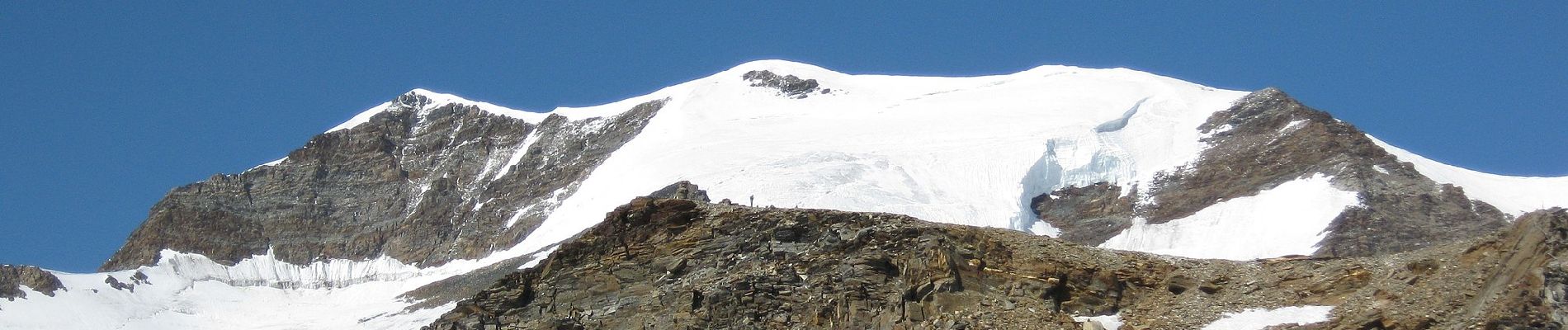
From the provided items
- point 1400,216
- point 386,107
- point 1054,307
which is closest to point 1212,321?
point 1054,307

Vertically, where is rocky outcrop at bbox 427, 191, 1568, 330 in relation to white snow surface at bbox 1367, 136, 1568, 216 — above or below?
below

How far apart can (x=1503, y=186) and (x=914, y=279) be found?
81.0 m

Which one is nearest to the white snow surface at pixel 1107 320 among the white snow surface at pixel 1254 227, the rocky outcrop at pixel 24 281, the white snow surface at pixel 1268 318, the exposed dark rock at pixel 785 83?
the white snow surface at pixel 1268 318

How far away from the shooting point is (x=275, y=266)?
157 m

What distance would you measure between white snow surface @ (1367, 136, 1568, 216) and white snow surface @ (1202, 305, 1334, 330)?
225 feet

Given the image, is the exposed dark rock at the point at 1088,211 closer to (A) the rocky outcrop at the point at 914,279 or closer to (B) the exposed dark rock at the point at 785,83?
(B) the exposed dark rock at the point at 785,83

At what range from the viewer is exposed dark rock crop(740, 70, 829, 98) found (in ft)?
557

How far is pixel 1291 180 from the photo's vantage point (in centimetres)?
12256

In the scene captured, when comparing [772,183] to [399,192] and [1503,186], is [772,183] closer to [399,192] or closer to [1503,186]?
[1503,186]

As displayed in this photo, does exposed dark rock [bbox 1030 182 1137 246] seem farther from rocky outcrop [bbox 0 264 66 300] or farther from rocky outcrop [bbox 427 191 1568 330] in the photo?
rocky outcrop [bbox 427 191 1568 330]

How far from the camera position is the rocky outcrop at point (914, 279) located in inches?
1708

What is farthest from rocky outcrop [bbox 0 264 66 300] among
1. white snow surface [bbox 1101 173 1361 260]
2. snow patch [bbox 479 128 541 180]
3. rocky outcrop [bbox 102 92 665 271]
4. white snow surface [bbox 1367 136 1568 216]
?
white snow surface [bbox 1367 136 1568 216]

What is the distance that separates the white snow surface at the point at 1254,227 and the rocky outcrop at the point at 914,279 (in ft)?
190

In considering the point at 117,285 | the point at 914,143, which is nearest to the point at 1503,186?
the point at 914,143
